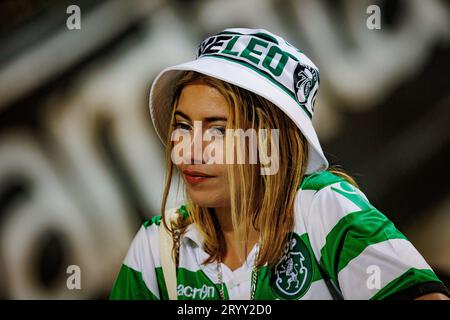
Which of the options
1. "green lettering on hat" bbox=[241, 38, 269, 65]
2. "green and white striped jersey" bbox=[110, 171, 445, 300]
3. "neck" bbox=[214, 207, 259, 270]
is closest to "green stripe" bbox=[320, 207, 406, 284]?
"green and white striped jersey" bbox=[110, 171, 445, 300]

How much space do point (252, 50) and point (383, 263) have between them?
661 mm

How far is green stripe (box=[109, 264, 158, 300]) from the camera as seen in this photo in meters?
1.61

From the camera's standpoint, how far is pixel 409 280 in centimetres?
138

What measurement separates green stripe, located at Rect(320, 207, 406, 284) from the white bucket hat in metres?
0.19

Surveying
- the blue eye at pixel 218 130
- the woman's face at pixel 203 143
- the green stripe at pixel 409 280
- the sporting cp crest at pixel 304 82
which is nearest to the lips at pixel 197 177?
the woman's face at pixel 203 143

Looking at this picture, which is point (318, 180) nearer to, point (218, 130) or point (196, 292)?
point (218, 130)

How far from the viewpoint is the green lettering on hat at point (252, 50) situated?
4.76ft

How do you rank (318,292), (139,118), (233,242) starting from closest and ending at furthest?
(318,292) < (233,242) < (139,118)

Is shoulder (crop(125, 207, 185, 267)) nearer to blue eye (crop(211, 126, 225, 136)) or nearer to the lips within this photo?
the lips

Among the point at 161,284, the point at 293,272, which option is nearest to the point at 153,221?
the point at 161,284

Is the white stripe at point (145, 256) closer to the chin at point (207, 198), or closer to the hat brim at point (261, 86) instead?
the chin at point (207, 198)

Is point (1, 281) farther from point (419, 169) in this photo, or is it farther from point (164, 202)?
point (419, 169)

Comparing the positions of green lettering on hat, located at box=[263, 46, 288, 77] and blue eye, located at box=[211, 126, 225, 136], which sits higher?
green lettering on hat, located at box=[263, 46, 288, 77]

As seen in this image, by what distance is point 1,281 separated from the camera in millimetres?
1816
